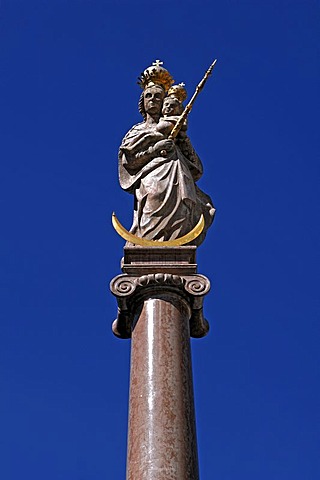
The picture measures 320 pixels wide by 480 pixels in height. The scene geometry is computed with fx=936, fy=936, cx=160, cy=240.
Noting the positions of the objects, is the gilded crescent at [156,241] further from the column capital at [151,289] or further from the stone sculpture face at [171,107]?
the stone sculpture face at [171,107]

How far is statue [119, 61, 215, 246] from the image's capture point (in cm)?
1279

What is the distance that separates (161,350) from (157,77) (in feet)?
18.0

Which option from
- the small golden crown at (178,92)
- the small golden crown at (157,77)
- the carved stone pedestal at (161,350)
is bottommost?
the carved stone pedestal at (161,350)

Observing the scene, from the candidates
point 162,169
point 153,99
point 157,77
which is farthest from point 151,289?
point 157,77

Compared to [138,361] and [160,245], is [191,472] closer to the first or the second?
[138,361]

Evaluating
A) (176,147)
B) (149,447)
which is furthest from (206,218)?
(149,447)

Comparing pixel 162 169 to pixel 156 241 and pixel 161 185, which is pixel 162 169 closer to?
pixel 161 185

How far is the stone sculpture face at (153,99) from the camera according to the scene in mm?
14523

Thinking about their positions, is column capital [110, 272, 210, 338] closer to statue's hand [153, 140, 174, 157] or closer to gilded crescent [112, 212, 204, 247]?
gilded crescent [112, 212, 204, 247]

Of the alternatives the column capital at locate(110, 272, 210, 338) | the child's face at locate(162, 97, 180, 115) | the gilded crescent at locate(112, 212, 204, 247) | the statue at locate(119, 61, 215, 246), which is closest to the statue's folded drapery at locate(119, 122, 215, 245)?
the statue at locate(119, 61, 215, 246)

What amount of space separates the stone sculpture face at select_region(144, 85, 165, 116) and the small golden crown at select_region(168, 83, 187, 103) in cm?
16

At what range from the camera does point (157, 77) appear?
1481cm

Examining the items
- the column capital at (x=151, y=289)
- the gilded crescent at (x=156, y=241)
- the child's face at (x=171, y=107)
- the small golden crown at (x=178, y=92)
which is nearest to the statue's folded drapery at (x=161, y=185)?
the gilded crescent at (x=156, y=241)

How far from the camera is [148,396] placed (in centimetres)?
1045
